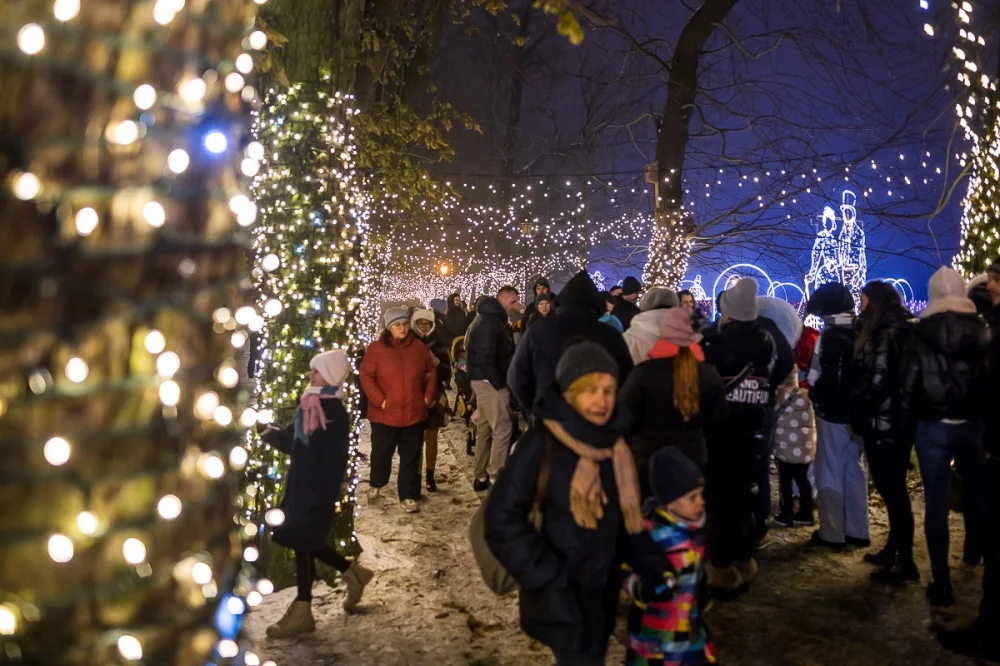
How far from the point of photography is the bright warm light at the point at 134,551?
117 cm

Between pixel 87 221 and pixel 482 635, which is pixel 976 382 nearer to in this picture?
pixel 482 635

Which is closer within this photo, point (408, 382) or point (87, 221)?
point (87, 221)

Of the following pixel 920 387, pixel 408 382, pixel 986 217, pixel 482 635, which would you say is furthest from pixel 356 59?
pixel 986 217

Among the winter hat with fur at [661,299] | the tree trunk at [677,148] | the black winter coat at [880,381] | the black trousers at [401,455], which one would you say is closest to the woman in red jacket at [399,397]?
the black trousers at [401,455]

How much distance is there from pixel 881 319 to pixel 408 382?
14.3ft

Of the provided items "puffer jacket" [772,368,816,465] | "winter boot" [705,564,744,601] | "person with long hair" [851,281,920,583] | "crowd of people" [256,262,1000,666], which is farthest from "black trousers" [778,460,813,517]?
"winter boot" [705,564,744,601]

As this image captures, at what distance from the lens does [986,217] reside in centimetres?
788

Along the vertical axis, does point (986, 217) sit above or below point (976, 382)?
above

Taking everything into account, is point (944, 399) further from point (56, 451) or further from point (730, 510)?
point (56, 451)

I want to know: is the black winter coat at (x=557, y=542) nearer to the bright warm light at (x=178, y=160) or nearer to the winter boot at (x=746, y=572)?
the bright warm light at (x=178, y=160)

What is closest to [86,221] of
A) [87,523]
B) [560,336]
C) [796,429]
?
[87,523]

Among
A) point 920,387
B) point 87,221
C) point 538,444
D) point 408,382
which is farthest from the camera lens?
point 408,382

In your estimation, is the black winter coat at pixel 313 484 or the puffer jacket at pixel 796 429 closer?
the black winter coat at pixel 313 484

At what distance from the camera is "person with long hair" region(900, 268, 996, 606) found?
16.8 ft
